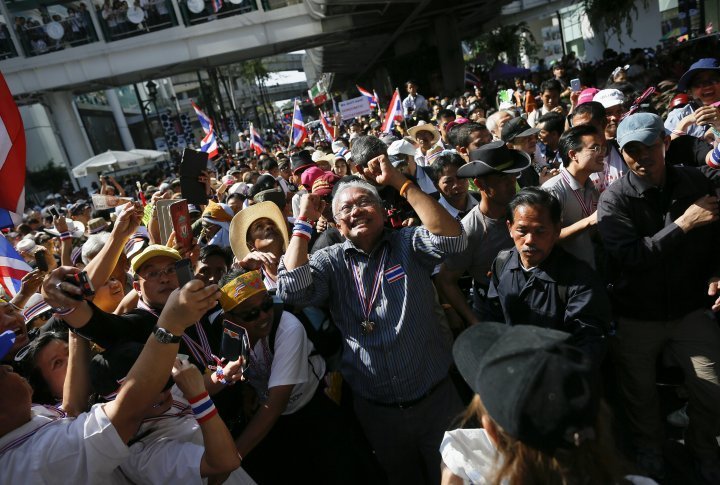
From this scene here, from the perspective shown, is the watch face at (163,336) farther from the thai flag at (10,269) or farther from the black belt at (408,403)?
the thai flag at (10,269)

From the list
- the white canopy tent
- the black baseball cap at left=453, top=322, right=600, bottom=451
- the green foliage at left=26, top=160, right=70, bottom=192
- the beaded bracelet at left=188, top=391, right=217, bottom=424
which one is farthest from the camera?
the green foliage at left=26, top=160, right=70, bottom=192

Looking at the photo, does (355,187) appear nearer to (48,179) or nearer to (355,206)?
(355,206)

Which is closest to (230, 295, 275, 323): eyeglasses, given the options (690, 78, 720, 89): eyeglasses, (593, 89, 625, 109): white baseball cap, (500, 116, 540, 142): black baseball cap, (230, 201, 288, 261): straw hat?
(230, 201, 288, 261): straw hat

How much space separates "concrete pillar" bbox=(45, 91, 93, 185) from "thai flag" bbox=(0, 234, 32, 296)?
24202 mm

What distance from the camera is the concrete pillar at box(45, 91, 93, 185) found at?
23875 millimetres

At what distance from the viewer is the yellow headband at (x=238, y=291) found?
237cm

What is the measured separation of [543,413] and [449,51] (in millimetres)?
23704

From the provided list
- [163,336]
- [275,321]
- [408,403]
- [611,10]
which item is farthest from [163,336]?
[611,10]

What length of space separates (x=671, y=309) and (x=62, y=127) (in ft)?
93.7

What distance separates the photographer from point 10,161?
2.60 meters

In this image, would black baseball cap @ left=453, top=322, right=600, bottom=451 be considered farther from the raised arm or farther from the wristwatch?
the raised arm

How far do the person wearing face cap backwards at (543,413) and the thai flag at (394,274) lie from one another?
121cm

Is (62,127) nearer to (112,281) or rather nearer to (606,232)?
(112,281)

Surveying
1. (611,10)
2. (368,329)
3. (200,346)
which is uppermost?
(611,10)
